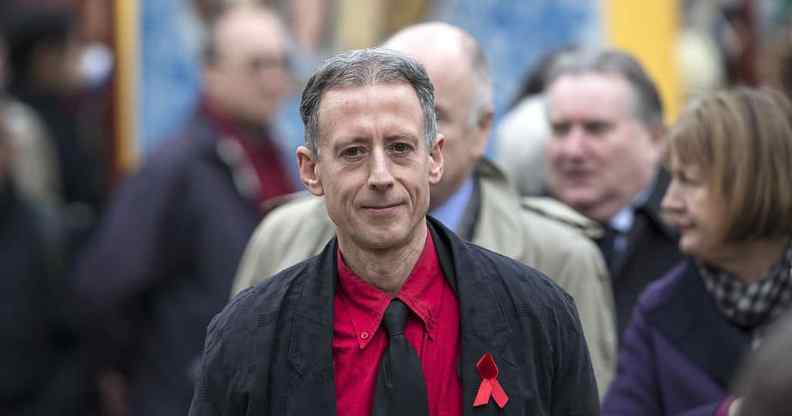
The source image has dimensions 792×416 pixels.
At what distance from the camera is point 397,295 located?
3.48 meters

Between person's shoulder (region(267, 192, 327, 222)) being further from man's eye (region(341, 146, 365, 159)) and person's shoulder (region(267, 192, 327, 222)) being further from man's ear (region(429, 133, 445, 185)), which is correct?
man's eye (region(341, 146, 365, 159))

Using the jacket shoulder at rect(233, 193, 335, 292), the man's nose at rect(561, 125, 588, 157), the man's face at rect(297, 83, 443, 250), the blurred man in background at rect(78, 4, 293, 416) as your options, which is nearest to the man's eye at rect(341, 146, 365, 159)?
the man's face at rect(297, 83, 443, 250)

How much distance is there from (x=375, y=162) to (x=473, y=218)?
55.2 inches

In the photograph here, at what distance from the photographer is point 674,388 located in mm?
4539

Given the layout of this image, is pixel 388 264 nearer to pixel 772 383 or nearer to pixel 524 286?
pixel 524 286

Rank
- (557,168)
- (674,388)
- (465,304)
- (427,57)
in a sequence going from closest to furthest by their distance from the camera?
(465,304) → (674,388) → (427,57) → (557,168)

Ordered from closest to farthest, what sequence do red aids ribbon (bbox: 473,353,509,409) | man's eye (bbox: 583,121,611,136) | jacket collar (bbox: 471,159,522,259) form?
red aids ribbon (bbox: 473,353,509,409) → jacket collar (bbox: 471,159,522,259) → man's eye (bbox: 583,121,611,136)

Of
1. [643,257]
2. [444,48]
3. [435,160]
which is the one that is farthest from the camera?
[643,257]

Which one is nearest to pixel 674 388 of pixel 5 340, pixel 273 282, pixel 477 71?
pixel 477 71

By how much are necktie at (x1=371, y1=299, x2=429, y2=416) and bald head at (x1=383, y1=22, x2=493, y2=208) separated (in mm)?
1419

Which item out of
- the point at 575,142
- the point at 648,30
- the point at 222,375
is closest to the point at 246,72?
the point at 648,30

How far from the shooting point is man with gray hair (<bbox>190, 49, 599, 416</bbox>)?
336 centimetres

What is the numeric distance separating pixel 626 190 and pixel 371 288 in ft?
8.65

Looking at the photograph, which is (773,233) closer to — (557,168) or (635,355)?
(635,355)
